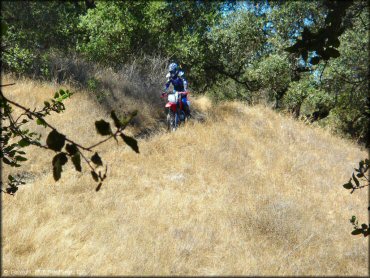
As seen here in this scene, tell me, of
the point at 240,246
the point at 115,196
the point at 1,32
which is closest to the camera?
the point at 1,32

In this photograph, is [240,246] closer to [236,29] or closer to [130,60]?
[130,60]

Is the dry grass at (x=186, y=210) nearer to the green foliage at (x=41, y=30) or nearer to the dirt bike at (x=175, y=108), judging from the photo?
the dirt bike at (x=175, y=108)

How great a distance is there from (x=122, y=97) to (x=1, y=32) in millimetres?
11650

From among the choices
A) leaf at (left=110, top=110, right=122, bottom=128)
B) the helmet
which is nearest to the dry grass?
the helmet

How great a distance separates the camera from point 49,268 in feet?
13.4

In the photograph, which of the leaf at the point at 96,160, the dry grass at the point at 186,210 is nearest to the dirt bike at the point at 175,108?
the dry grass at the point at 186,210

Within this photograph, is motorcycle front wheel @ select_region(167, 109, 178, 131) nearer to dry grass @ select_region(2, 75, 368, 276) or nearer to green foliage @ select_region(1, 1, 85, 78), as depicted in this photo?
dry grass @ select_region(2, 75, 368, 276)

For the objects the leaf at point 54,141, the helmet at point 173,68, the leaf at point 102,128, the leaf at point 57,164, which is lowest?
the helmet at point 173,68

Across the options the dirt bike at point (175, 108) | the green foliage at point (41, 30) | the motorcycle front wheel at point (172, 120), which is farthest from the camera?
the green foliage at point (41, 30)

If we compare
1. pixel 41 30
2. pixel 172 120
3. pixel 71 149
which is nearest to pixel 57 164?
pixel 71 149

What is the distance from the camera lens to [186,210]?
Result: 630 cm

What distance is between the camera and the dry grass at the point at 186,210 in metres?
4.55

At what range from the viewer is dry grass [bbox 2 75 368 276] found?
14.9 feet

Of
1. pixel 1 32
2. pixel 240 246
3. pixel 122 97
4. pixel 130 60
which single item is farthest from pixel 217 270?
pixel 130 60
